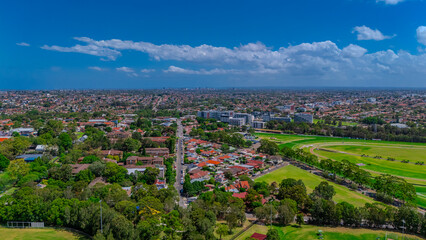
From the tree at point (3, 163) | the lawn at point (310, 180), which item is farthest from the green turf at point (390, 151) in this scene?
the tree at point (3, 163)

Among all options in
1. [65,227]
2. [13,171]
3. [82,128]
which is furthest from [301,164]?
[82,128]

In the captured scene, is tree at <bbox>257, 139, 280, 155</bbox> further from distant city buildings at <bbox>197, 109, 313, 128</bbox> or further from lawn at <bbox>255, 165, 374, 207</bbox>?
distant city buildings at <bbox>197, 109, 313, 128</bbox>

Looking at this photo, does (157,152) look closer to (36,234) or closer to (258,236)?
(36,234)

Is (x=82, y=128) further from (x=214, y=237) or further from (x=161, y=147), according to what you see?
(x=214, y=237)

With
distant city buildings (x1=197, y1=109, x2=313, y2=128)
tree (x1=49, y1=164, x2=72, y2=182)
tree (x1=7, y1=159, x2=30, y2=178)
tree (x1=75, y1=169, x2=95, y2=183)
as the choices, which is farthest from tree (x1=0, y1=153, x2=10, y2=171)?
distant city buildings (x1=197, y1=109, x2=313, y2=128)

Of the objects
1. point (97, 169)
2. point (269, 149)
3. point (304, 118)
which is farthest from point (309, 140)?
point (97, 169)

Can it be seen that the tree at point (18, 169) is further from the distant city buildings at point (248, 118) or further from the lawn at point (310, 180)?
the distant city buildings at point (248, 118)
